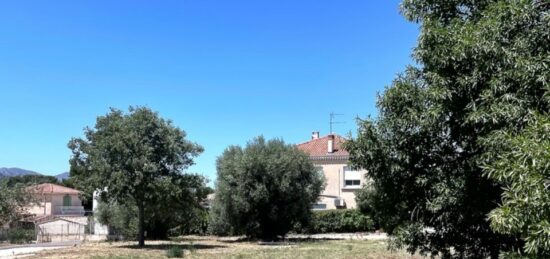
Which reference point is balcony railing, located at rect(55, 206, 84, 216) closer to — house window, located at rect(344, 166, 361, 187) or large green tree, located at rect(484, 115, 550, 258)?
house window, located at rect(344, 166, 361, 187)

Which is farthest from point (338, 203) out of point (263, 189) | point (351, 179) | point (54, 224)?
point (54, 224)

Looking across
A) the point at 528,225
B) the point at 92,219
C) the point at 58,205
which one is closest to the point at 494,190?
the point at 528,225

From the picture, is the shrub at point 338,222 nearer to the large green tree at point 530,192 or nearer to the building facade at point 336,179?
the building facade at point 336,179

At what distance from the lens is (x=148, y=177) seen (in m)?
29.6

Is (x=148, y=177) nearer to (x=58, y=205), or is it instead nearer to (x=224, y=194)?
(x=224, y=194)

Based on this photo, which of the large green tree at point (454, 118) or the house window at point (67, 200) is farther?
the house window at point (67, 200)

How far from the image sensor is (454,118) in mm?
9508

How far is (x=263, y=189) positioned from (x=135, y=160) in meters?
9.34

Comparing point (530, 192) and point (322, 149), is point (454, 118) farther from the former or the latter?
point (322, 149)

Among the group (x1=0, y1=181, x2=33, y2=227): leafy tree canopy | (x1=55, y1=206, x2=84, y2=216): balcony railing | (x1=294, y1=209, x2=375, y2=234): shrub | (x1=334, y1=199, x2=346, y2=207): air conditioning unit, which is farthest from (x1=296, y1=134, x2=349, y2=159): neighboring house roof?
(x1=55, y1=206, x2=84, y2=216): balcony railing

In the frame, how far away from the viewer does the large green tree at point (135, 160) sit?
29391 mm

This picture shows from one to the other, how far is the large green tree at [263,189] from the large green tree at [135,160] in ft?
17.2

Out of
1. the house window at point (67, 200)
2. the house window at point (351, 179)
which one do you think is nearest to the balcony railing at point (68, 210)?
the house window at point (67, 200)

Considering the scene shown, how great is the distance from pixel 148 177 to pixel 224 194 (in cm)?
786
